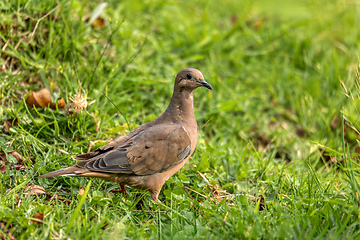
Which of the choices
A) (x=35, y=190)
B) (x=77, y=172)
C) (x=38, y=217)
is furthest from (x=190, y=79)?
(x=38, y=217)

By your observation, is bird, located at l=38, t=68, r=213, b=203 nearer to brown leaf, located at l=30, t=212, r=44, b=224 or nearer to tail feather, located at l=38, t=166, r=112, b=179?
tail feather, located at l=38, t=166, r=112, b=179

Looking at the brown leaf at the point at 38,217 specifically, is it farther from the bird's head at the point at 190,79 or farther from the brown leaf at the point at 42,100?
the bird's head at the point at 190,79

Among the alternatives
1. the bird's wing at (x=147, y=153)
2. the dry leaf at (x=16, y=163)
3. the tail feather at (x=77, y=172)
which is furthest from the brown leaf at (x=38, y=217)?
the dry leaf at (x=16, y=163)

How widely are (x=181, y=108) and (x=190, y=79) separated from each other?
305 millimetres

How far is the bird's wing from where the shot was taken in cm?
332

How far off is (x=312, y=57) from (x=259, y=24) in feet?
3.79

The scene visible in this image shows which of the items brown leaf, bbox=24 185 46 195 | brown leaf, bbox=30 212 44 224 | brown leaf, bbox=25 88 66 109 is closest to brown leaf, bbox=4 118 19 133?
brown leaf, bbox=25 88 66 109

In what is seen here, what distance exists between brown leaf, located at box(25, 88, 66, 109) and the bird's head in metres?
1.34

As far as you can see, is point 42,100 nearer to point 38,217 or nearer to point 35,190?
point 35,190

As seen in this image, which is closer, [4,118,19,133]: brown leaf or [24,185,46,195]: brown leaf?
[24,185,46,195]: brown leaf

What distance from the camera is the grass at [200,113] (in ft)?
9.86

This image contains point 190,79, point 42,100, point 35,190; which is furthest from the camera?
point 42,100

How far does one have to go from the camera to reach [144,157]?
11.4ft

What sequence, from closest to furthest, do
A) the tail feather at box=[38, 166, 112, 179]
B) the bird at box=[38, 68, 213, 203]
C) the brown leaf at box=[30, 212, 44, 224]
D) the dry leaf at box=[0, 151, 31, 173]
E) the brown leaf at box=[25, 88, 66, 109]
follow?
the brown leaf at box=[30, 212, 44, 224] < the tail feather at box=[38, 166, 112, 179] < the bird at box=[38, 68, 213, 203] < the dry leaf at box=[0, 151, 31, 173] < the brown leaf at box=[25, 88, 66, 109]
